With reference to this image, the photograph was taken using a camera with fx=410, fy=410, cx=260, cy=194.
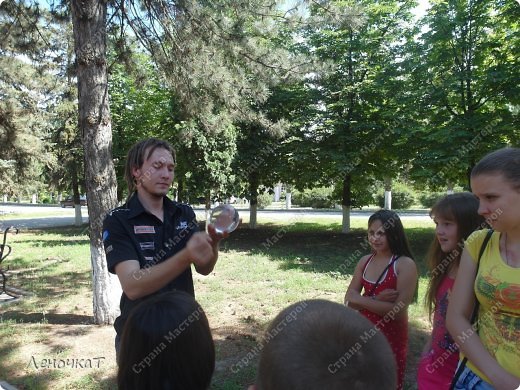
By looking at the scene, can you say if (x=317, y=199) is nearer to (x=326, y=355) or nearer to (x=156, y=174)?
(x=156, y=174)

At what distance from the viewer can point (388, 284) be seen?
2652 millimetres

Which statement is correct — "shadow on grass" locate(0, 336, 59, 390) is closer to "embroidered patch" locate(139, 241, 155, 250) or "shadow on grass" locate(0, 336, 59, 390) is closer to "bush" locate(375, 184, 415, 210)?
"embroidered patch" locate(139, 241, 155, 250)

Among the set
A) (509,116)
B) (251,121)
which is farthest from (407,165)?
(251,121)

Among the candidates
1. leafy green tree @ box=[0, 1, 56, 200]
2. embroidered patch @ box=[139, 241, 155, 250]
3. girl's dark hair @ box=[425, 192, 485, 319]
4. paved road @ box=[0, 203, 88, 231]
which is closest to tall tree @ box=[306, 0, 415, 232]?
leafy green tree @ box=[0, 1, 56, 200]

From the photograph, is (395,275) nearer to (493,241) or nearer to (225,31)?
(493,241)

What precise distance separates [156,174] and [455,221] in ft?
5.45

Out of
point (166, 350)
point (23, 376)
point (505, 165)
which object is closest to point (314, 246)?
point (23, 376)

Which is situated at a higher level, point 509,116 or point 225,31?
point 225,31

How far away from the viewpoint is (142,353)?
1.25 metres

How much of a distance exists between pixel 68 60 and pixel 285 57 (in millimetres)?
4015

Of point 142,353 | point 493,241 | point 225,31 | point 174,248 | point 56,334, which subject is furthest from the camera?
point 225,31

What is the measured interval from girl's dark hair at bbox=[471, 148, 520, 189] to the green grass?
281 centimetres

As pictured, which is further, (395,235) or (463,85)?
(463,85)

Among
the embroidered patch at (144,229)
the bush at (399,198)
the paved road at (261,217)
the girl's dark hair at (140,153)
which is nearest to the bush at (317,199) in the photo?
the bush at (399,198)
